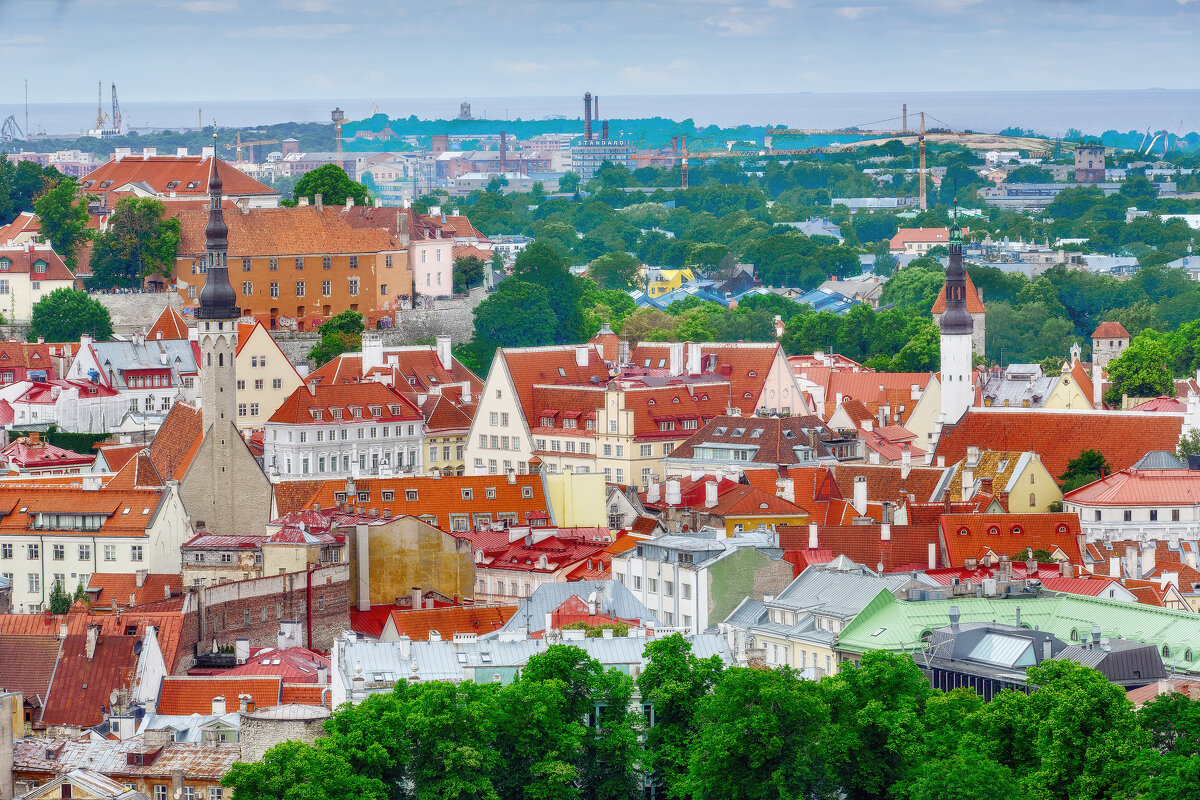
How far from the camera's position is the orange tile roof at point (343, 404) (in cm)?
10419

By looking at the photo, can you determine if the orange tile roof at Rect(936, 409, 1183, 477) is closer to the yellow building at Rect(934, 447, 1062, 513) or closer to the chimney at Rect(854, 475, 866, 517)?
the yellow building at Rect(934, 447, 1062, 513)

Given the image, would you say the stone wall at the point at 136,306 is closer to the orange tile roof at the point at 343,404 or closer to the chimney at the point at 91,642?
the orange tile roof at the point at 343,404

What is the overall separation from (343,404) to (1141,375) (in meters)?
40.2

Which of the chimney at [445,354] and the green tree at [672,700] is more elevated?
the chimney at [445,354]

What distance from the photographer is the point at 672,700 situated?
187ft

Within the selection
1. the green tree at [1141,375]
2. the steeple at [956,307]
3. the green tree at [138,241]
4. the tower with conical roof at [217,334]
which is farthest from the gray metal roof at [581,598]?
the green tree at [1141,375]

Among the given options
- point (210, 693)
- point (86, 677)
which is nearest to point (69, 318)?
point (86, 677)

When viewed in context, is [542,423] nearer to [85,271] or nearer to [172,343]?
[172,343]

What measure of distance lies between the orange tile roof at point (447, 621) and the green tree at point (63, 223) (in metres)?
55.9

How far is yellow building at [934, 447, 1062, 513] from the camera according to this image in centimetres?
8750

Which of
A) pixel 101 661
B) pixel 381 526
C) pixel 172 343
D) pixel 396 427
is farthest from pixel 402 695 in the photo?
pixel 172 343

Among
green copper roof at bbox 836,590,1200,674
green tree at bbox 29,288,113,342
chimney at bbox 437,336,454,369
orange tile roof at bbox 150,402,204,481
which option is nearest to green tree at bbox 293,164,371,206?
green tree at bbox 29,288,113,342

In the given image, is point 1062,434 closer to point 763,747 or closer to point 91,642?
point 91,642

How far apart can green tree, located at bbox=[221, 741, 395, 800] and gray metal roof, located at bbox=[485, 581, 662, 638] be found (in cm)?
1631
